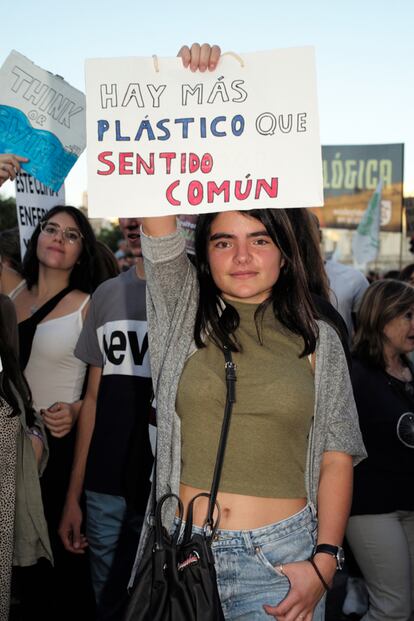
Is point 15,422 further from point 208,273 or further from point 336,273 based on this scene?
point 336,273

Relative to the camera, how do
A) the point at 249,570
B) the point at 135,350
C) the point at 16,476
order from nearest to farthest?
the point at 249,570 → the point at 16,476 → the point at 135,350

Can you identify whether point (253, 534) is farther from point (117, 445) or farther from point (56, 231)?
point (56, 231)

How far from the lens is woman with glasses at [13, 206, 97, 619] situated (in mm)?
3902

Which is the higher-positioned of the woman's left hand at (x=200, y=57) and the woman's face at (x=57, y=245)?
the woman's left hand at (x=200, y=57)

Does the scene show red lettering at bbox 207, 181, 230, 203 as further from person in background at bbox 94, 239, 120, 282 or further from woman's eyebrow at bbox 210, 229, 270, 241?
person in background at bbox 94, 239, 120, 282

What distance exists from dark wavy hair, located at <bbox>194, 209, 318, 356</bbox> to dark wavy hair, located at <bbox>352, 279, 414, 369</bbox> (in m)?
1.72

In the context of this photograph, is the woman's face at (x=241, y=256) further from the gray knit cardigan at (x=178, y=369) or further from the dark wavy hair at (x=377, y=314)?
the dark wavy hair at (x=377, y=314)

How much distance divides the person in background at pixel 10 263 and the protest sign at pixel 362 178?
348 inches

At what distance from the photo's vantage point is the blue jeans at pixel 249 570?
87.1 inches

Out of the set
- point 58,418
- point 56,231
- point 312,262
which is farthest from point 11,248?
point 312,262

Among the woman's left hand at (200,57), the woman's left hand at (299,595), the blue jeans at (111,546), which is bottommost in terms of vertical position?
the blue jeans at (111,546)

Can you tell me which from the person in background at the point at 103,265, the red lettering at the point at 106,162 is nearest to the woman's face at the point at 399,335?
the person in background at the point at 103,265

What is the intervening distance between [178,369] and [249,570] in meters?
0.64

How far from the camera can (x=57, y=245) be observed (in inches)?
163
